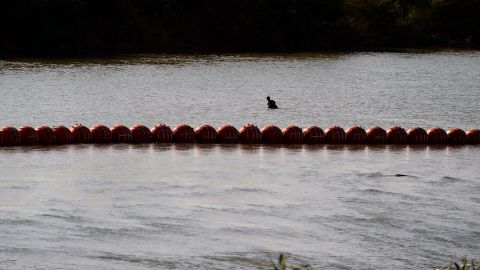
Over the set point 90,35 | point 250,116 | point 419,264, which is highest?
point 90,35

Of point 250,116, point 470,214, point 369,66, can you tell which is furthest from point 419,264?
point 369,66

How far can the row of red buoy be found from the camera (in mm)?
36031

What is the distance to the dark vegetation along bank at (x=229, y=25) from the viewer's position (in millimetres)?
78875

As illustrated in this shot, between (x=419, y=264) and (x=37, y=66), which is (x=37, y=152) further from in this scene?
(x=37, y=66)

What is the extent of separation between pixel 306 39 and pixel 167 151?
216ft

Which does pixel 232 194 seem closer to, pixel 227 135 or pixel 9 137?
pixel 227 135

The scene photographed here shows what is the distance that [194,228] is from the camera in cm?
2419

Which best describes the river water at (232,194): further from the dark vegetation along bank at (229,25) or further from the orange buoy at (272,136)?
the dark vegetation along bank at (229,25)

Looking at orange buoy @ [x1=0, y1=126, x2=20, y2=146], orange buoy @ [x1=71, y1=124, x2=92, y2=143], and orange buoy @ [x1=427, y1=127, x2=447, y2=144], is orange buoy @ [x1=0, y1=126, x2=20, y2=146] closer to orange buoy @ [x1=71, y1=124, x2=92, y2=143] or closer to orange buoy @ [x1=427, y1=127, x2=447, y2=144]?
orange buoy @ [x1=71, y1=124, x2=92, y2=143]

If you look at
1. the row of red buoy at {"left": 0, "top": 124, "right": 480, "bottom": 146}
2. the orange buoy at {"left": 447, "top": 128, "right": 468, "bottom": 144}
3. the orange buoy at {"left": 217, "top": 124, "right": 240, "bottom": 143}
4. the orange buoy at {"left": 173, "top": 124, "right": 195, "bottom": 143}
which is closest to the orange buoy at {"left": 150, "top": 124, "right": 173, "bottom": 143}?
the row of red buoy at {"left": 0, "top": 124, "right": 480, "bottom": 146}

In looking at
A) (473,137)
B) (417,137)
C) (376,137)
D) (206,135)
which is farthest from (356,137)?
(206,135)

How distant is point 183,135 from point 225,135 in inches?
61.2

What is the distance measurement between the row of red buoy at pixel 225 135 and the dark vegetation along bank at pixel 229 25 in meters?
42.7

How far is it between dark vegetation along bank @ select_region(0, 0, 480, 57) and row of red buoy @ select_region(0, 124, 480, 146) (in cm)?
4266
